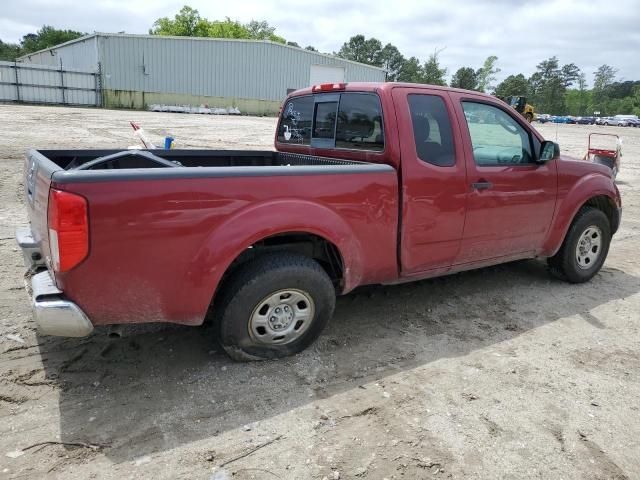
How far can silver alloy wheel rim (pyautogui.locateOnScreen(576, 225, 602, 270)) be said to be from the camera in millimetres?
5059

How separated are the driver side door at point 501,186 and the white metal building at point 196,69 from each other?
118ft

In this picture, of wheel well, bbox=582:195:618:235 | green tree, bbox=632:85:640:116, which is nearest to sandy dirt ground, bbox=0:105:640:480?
wheel well, bbox=582:195:618:235

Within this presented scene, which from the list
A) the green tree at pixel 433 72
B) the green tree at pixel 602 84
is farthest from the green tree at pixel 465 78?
the green tree at pixel 602 84

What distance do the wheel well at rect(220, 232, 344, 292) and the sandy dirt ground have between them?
0.57 m

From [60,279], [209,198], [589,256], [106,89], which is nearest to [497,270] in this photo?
[589,256]

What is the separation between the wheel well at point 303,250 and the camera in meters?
3.16

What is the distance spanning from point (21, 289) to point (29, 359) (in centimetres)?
131

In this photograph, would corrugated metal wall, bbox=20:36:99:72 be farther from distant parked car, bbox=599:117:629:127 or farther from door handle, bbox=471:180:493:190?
distant parked car, bbox=599:117:629:127

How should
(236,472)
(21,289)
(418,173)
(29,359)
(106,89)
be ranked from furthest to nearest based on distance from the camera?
(106,89) < (21,289) < (418,173) < (29,359) < (236,472)

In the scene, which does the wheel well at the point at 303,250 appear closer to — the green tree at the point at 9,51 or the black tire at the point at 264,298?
the black tire at the point at 264,298

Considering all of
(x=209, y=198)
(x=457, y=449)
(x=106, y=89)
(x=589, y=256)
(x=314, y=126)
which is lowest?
(x=457, y=449)

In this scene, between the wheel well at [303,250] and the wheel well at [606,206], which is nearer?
the wheel well at [303,250]

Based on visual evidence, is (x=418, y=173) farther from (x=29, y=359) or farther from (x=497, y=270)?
(x=29, y=359)

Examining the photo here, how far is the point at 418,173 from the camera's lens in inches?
141
